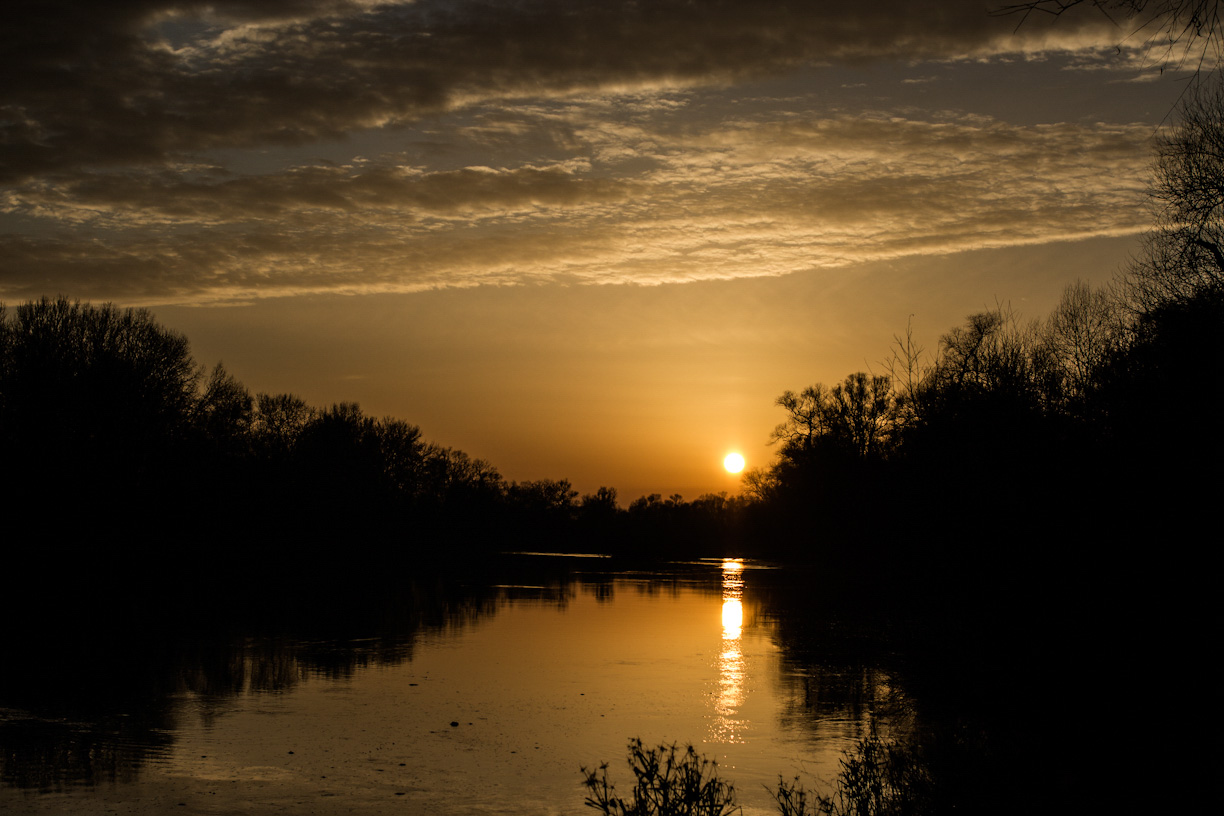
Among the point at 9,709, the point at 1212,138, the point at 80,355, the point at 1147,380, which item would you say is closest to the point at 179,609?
the point at 9,709

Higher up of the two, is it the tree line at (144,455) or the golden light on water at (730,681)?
the tree line at (144,455)

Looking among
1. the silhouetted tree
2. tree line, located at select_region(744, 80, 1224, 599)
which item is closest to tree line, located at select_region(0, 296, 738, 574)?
the silhouetted tree

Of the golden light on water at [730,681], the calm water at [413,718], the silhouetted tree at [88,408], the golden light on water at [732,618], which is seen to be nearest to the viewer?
the calm water at [413,718]

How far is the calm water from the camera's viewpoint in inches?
433

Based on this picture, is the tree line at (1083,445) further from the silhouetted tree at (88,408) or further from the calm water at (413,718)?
the silhouetted tree at (88,408)

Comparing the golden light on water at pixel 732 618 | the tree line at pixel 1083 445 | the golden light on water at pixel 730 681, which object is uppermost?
the tree line at pixel 1083 445

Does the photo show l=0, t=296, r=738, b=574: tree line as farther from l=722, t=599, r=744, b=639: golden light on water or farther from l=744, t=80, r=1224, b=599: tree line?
l=744, t=80, r=1224, b=599: tree line

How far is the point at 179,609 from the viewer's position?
31172 mm

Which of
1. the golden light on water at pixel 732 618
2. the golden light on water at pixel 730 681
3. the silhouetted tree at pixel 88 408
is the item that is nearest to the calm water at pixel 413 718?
the golden light on water at pixel 730 681

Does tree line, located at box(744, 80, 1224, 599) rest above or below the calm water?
above

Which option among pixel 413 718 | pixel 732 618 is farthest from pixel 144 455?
pixel 413 718

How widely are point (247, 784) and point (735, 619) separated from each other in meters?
23.5

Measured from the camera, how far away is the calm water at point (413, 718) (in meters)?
11.0

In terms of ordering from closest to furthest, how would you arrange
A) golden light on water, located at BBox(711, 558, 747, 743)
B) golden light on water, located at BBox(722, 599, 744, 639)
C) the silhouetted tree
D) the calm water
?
the calm water → golden light on water, located at BBox(711, 558, 747, 743) → golden light on water, located at BBox(722, 599, 744, 639) → the silhouetted tree
